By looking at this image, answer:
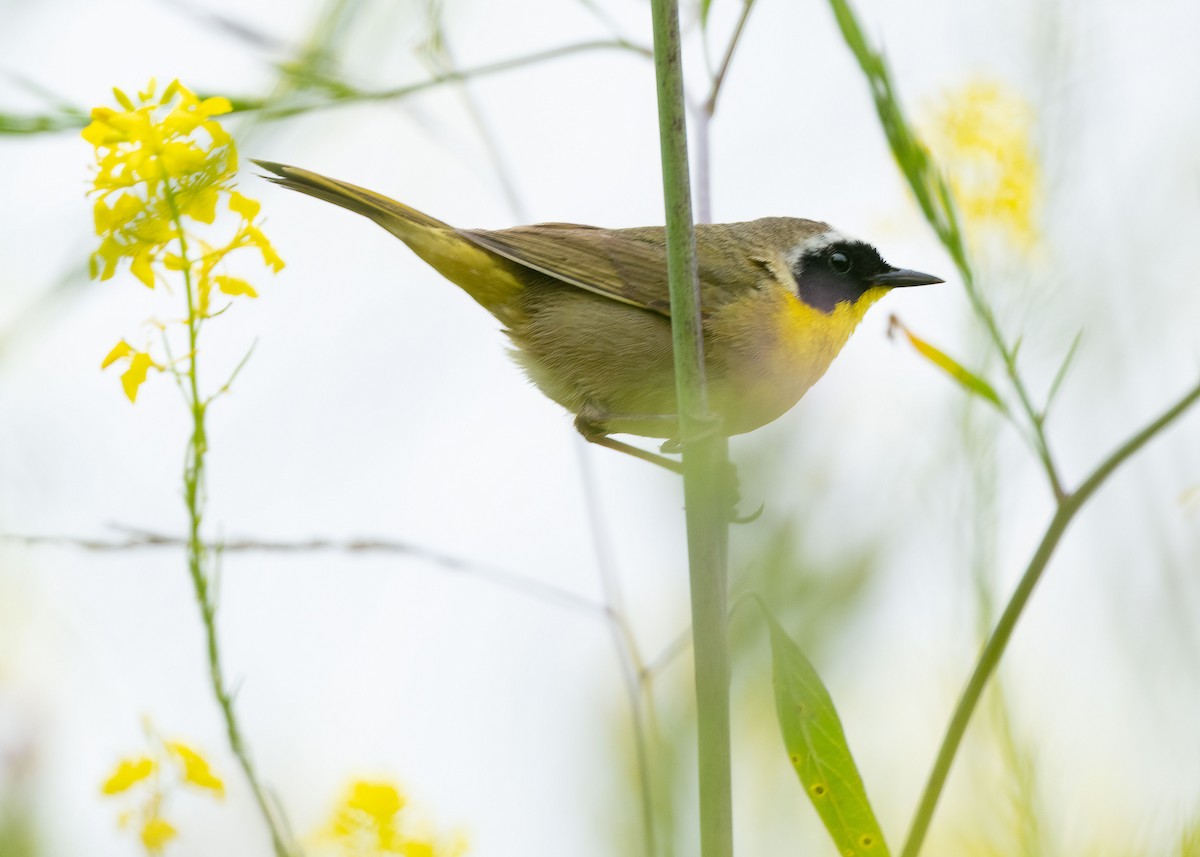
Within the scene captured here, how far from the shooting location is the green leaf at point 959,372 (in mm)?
1743

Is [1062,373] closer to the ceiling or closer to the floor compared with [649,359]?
closer to the floor

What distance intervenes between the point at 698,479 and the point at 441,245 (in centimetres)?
166

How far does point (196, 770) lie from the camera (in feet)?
5.08

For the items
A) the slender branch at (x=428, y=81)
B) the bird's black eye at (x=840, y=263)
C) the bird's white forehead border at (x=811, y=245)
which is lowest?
the slender branch at (x=428, y=81)

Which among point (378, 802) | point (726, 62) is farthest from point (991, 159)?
point (378, 802)

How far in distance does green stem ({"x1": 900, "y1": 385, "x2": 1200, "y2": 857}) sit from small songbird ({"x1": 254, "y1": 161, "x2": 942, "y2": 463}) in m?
1.51

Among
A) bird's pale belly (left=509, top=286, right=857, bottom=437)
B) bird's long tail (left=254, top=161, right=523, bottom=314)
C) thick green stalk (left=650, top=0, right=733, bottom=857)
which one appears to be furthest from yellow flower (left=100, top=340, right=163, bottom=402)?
bird's pale belly (left=509, top=286, right=857, bottom=437)

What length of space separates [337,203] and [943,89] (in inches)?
52.3

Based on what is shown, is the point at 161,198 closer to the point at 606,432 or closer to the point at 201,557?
the point at 201,557

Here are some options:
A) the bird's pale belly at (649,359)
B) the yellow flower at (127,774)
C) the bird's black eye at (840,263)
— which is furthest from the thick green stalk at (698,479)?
the bird's black eye at (840,263)

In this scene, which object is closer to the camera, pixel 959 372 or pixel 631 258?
pixel 959 372

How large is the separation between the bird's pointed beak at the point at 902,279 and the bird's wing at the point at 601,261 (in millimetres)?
526

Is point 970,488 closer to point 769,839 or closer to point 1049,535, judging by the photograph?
point 1049,535

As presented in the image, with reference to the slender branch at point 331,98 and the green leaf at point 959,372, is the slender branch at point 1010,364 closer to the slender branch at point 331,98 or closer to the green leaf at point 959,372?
the green leaf at point 959,372
